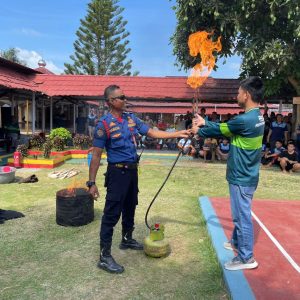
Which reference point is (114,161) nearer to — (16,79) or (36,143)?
(36,143)

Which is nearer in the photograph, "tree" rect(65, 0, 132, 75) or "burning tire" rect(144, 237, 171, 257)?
"burning tire" rect(144, 237, 171, 257)

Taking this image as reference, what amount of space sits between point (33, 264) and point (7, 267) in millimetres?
268

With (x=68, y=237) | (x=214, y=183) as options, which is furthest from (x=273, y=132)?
(x=68, y=237)

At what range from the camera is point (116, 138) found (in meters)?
3.73

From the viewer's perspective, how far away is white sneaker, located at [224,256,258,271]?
11.9ft

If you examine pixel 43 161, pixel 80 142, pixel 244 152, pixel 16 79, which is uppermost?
pixel 16 79

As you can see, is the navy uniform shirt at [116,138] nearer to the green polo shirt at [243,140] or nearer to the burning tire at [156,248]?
the green polo shirt at [243,140]

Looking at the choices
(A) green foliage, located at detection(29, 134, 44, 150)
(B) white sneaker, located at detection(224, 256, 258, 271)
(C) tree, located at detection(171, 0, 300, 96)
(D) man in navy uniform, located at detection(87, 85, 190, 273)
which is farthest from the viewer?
(A) green foliage, located at detection(29, 134, 44, 150)

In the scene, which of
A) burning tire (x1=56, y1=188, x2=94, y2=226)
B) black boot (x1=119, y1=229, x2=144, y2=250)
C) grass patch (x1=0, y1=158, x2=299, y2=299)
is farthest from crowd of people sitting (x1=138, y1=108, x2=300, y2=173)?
black boot (x1=119, y1=229, x2=144, y2=250)

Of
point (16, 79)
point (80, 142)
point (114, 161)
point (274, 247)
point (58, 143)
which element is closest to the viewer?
point (114, 161)

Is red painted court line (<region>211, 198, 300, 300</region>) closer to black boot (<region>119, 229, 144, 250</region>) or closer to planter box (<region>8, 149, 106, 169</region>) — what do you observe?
black boot (<region>119, 229, 144, 250</region>)

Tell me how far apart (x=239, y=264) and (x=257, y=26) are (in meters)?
9.13

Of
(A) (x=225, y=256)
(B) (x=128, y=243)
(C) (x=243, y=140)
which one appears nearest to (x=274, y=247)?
(A) (x=225, y=256)

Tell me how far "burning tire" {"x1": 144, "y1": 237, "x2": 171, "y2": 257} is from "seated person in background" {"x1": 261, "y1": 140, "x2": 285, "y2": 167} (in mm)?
8198
